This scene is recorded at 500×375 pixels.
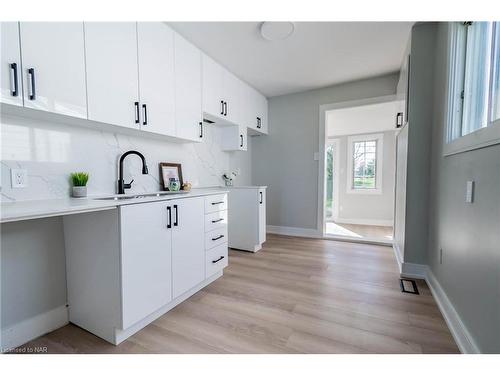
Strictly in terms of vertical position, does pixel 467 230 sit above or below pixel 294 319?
above

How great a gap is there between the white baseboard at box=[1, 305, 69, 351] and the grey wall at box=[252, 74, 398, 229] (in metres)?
3.12

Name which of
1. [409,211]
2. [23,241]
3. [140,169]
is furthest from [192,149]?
[409,211]

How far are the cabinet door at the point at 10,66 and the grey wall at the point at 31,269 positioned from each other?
2.44 ft

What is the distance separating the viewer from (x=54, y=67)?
1.30 metres

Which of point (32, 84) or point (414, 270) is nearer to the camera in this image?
point (32, 84)

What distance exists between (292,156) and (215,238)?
91.2 inches

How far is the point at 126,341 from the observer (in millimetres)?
1380

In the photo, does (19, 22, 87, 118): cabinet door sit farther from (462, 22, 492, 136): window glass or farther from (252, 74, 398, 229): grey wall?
(252, 74, 398, 229): grey wall

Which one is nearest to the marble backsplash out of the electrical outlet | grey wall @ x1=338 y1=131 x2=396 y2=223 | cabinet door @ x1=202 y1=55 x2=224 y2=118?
the electrical outlet

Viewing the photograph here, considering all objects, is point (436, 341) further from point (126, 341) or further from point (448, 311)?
point (126, 341)

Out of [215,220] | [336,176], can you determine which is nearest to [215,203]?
[215,220]

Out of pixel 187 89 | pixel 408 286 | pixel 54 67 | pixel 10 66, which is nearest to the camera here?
pixel 10 66

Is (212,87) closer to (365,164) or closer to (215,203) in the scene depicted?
(215,203)

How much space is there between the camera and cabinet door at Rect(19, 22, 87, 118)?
1204 mm
